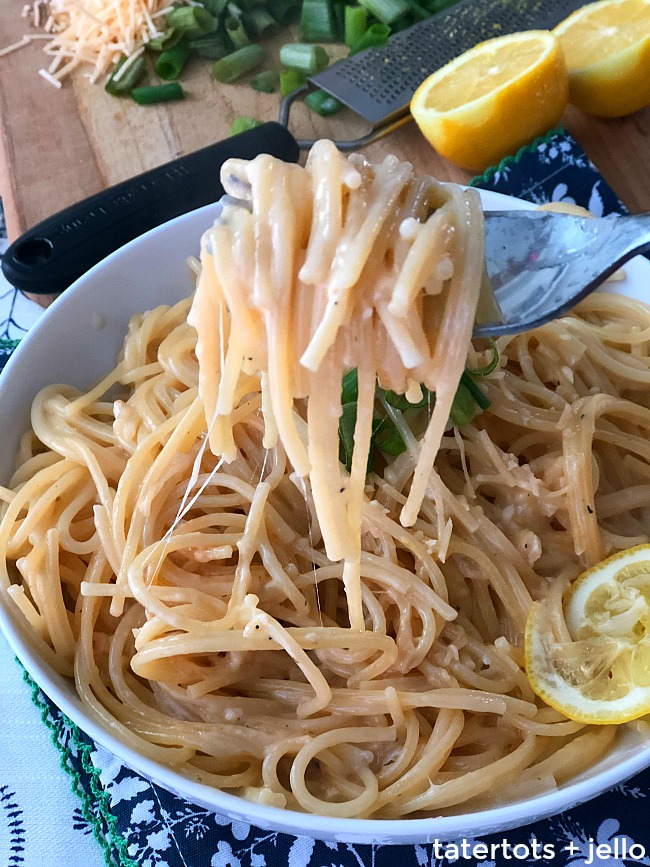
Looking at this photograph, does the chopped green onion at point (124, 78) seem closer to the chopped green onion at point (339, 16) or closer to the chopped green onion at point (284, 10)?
the chopped green onion at point (284, 10)

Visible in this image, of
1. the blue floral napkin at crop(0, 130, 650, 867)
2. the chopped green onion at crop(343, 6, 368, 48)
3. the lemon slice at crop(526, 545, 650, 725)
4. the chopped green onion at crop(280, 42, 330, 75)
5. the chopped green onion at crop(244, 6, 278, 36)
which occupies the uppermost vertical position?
the chopped green onion at crop(244, 6, 278, 36)

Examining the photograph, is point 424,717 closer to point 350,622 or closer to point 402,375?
point 350,622

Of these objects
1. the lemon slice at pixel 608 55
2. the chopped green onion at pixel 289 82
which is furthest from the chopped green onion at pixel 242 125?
the lemon slice at pixel 608 55

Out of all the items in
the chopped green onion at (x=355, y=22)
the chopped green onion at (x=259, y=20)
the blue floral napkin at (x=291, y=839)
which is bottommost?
the blue floral napkin at (x=291, y=839)

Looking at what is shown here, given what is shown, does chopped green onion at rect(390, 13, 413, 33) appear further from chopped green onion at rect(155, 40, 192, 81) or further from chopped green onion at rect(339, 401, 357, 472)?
chopped green onion at rect(339, 401, 357, 472)

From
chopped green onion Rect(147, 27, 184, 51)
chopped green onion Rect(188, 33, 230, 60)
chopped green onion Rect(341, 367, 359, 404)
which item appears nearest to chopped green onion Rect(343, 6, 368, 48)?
chopped green onion Rect(188, 33, 230, 60)

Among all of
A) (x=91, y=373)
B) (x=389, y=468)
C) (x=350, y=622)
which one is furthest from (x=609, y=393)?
(x=91, y=373)
